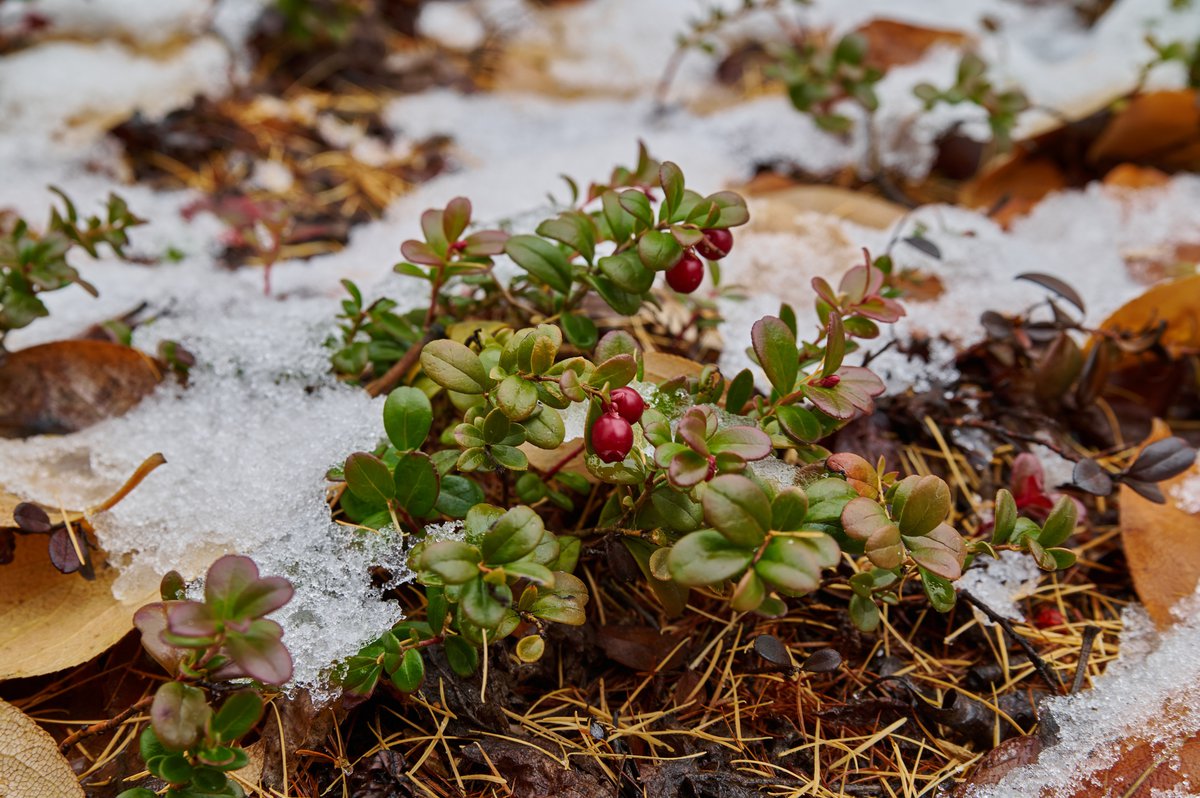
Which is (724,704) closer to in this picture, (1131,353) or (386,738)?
(386,738)

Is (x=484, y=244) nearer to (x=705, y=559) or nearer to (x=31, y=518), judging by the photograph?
(x=705, y=559)

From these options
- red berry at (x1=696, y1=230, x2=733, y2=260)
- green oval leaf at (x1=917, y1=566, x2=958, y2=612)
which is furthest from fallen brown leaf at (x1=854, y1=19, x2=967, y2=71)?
green oval leaf at (x1=917, y1=566, x2=958, y2=612)

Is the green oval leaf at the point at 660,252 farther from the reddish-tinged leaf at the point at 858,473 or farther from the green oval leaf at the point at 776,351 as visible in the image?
the reddish-tinged leaf at the point at 858,473

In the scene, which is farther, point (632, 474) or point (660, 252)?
point (660, 252)

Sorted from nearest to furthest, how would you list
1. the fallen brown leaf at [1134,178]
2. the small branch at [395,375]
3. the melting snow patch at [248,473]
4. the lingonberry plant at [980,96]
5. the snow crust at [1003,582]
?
the melting snow patch at [248,473] < the snow crust at [1003,582] < the small branch at [395,375] < the lingonberry plant at [980,96] < the fallen brown leaf at [1134,178]

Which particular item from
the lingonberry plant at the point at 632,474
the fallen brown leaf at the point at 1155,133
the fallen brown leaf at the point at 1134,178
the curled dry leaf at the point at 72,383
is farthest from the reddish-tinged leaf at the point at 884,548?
the fallen brown leaf at the point at 1155,133

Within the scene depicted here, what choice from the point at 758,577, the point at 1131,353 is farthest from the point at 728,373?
the point at 1131,353

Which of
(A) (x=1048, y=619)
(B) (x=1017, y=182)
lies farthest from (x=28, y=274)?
(B) (x=1017, y=182)
